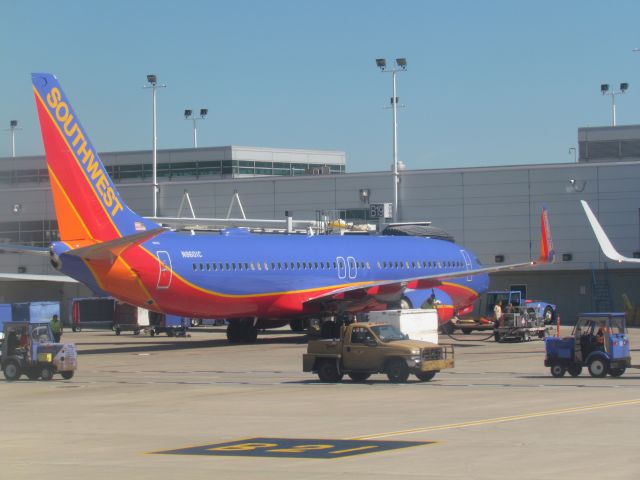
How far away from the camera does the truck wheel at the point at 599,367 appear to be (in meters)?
33.7

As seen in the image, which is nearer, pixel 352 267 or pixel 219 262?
pixel 219 262

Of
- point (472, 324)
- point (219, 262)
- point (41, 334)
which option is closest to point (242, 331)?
point (219, 262)

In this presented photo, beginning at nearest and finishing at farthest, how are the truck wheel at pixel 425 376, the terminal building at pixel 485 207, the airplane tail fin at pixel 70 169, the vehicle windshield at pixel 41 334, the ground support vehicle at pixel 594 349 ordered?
the truck wheel at pixel 425 376
the ground support vehicle at pixel 594 349
the vehicle windshield at pixel 41 334
the airplane tail fin at pixel 70 169
the terminal building at pixel 485 207

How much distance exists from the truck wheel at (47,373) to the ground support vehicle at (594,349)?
1517cm

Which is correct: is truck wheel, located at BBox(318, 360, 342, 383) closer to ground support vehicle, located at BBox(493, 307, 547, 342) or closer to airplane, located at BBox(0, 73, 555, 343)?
airplane, located at BBox(0, 73, 555, 343)

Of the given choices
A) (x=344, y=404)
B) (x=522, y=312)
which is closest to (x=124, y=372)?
(x=344, y=404)

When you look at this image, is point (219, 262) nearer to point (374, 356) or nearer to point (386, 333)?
point (386, 333)

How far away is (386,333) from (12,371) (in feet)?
39.6

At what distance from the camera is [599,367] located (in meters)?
33.8

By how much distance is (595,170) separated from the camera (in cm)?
7569

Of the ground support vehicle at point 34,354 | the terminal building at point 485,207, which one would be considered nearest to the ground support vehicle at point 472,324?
the terminal building at point 485,207

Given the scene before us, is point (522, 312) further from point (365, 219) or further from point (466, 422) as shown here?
point (466, 422)

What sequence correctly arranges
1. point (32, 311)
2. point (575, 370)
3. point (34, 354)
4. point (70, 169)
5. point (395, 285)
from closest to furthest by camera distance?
1. point (575, 370)
2. point (34, 354)
3. point (70, 169)
4. point (395, 285)
5. point (32, 311)

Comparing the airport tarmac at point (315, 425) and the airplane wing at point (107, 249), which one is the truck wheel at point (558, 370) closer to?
the airport tarmac at point (315, 425)
